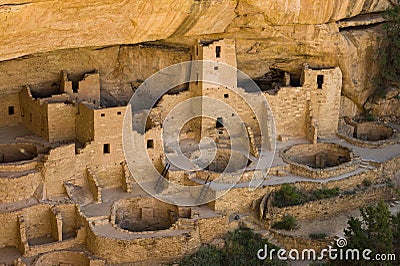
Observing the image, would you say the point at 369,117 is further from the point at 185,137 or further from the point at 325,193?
the point at 185,137

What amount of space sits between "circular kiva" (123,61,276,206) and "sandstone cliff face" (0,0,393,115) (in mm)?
446

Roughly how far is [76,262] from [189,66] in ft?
20.6

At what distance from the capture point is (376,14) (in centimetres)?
2033

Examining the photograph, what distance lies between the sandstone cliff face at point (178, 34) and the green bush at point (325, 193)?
398 centimetres

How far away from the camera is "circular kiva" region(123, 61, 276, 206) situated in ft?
57.0

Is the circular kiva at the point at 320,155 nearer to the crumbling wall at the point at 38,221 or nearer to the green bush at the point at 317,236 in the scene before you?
the green bush at the point at 317,236

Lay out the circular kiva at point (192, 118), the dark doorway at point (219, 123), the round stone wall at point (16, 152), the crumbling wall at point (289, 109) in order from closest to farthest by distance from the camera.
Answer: the round stone wall at point (16, 152)
the circular kiva at point (192, 118)
the dark doorway at point (219, 123)
the crumbling wall at point (289, 109)

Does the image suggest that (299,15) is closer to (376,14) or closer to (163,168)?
(376,14)

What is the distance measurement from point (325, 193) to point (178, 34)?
5.17 meters

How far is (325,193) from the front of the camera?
17.4m

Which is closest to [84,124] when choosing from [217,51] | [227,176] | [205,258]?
[227,176]

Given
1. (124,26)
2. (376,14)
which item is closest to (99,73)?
(124,26)

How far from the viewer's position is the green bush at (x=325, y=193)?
17.3 m

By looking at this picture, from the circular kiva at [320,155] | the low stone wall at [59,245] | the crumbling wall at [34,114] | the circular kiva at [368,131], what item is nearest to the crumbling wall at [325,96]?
the circular kiva at [368,131]
